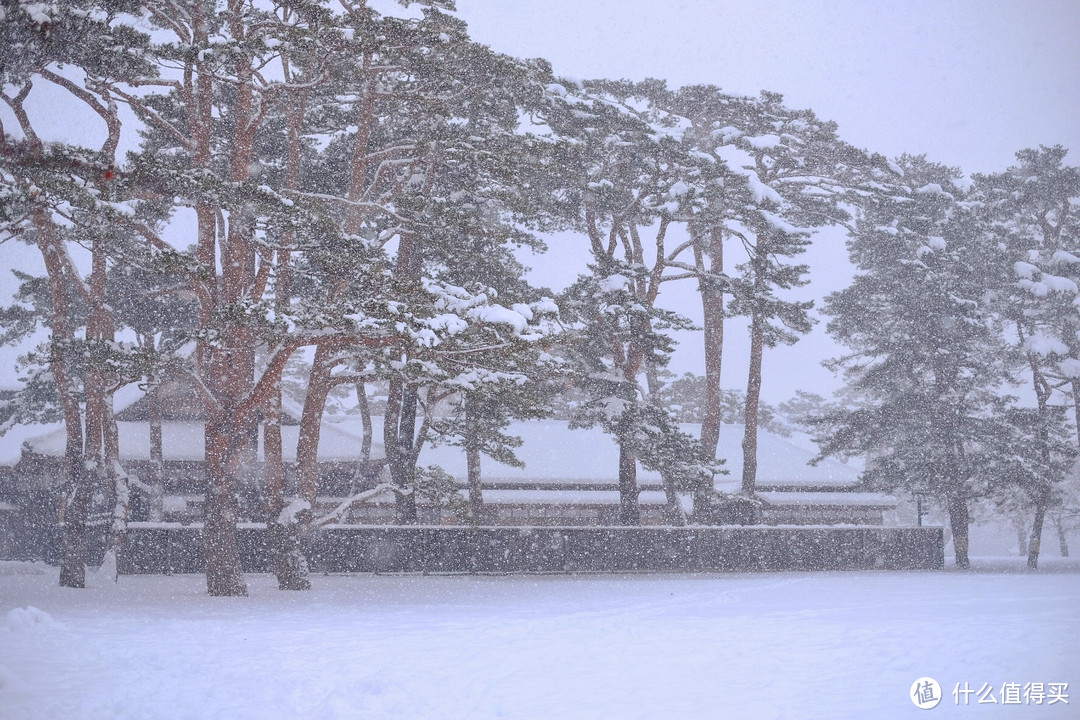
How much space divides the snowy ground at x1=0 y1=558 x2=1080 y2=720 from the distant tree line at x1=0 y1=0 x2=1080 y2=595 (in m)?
3.83

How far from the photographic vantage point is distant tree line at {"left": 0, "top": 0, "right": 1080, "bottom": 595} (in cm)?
1381

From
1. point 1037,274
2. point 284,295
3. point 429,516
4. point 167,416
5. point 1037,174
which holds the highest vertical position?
point 1037,174

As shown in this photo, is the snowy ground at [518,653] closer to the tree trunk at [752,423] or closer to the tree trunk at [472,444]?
the tree trunk at [472,444]

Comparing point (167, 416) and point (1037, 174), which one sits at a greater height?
point (1037, 174)

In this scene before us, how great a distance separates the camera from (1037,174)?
31.5 meters

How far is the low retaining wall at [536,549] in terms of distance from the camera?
2189 centimetres

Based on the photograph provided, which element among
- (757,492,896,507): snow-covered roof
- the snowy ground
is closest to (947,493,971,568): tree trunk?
(757,492,896,507): snow-covered roof

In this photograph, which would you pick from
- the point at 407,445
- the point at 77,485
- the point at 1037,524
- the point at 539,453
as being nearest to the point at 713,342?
the point at 539,453

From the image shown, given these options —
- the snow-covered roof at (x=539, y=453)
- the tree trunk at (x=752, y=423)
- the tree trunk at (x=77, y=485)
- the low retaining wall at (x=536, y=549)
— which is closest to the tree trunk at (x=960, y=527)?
the low retaining wall at (x=536, y=549)

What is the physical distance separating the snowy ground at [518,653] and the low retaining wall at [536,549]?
3.95 m

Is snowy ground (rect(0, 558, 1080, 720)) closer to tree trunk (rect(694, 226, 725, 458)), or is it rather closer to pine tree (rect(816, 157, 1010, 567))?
tree trunk (rect(694, 226, 725, 458))

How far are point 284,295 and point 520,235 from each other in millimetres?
6714

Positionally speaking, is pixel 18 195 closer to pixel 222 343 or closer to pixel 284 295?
pixel 222 343

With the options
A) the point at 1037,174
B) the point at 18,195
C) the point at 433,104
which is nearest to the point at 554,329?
the point at 433,104
